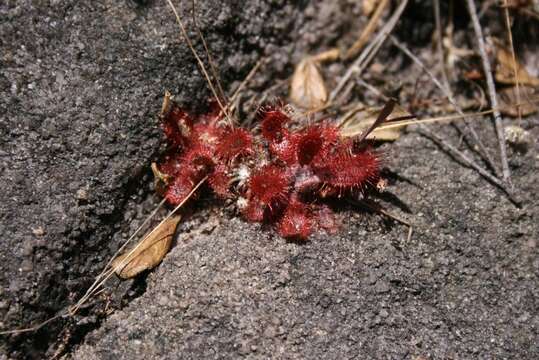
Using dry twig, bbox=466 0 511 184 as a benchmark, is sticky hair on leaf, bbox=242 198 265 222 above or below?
above

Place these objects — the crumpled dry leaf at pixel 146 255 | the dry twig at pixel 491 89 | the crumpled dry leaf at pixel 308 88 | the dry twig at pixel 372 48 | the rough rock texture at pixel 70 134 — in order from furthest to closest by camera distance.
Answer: the dry twig at pixel 372 48 < the crumpled dry leaf at pixel 308 88 < the dry twig at pixel 491 89 < the crumpled dry leaf at pixel 146 255 < the rough rock texture at pixel 70 134

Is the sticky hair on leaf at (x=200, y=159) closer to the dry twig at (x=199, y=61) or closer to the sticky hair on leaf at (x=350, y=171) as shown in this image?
the dry twig at (x=199, y=61)

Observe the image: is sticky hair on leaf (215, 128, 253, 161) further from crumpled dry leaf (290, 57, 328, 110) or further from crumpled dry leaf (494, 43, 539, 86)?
crumpled dry leaf (494, 43, 539, 86)

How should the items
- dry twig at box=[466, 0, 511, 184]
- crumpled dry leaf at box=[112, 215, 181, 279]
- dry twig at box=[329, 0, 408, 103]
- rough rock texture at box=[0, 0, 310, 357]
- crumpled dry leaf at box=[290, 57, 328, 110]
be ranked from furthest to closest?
dry twig at box=[329, 0, 408, 103] < crumpled dry leaf at box=[290, 57, 328, 110] < dry twig at box=[466, 0, 511, 184] < crumpled dry leaf at box=[112, 215, 181, 279] < rough rock texture at box=[0, 0, 310, 357]

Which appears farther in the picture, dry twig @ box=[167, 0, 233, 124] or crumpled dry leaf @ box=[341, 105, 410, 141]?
crumpled dry leaf @ box=[341, 105, 410, 141]

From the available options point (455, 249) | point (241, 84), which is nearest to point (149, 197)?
point (241, 84)

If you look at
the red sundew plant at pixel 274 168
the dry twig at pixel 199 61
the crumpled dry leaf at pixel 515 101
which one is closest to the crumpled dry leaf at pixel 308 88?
the red sundew plant at pixel 274 168

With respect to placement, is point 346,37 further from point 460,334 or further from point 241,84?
point 460,334

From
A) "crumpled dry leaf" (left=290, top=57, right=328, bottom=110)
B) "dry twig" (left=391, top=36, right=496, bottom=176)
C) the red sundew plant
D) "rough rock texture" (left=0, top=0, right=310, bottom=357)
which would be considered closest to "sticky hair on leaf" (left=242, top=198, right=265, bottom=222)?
the red sundew plant
